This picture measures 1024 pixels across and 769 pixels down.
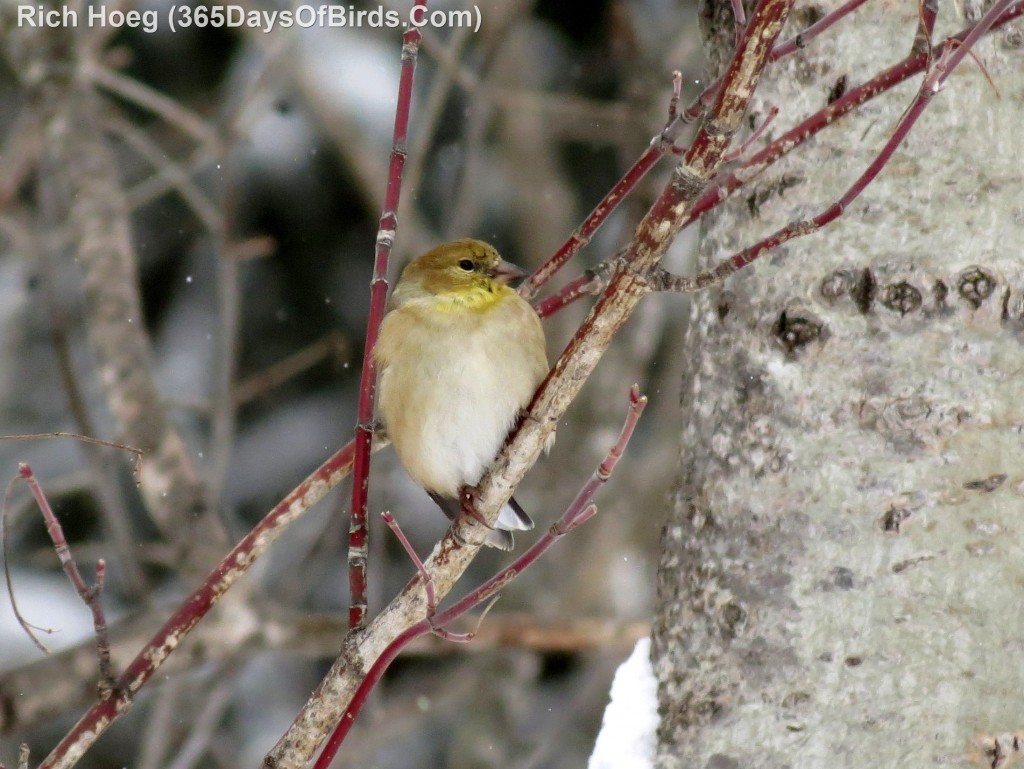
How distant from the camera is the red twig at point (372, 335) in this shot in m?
1.71

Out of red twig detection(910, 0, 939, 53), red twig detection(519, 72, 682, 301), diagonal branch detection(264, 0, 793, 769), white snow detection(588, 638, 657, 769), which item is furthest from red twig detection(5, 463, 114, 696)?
red twig detection(910, 0, 939, 53)

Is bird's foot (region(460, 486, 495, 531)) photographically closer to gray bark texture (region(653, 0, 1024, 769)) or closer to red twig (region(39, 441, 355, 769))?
red twig (region(39, 441, 355, 769))

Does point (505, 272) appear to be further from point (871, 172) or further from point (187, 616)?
point (871, 172)

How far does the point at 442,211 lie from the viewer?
22.5 feet

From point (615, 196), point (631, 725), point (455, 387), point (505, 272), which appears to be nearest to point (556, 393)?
point (615, 196)

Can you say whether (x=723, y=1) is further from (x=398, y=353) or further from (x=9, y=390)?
(x=9, y=390)

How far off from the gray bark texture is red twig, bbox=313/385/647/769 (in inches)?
17.4

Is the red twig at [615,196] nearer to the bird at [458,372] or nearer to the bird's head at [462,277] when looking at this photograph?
the bird at [458,372]

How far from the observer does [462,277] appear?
2846 mm

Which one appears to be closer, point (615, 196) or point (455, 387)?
point (615, 196)

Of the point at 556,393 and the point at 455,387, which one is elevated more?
the point at 455,387

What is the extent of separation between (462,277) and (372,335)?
3.70 ft

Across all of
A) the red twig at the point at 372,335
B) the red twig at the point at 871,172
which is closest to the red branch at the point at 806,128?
the red twig at the point at 871,172

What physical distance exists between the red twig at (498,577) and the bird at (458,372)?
32.1 inches
